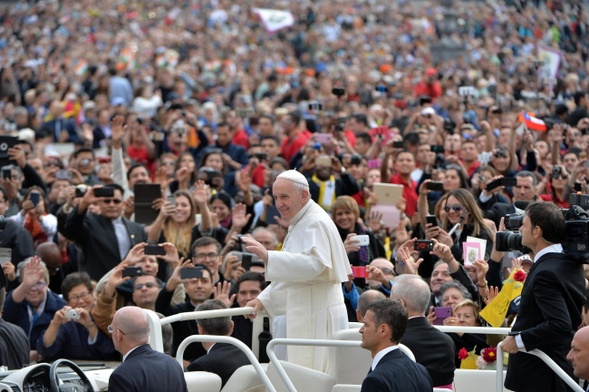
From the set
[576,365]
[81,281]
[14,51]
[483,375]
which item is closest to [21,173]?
[81,281]

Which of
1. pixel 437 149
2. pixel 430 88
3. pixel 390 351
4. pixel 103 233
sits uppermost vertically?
pixel 430 88

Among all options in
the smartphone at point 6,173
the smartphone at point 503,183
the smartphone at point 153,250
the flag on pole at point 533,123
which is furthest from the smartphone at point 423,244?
the smartphone at point 6,173

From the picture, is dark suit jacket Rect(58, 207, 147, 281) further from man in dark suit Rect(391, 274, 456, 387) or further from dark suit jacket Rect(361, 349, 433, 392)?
dark suit jacket Rect(361, 349, 433, 392)

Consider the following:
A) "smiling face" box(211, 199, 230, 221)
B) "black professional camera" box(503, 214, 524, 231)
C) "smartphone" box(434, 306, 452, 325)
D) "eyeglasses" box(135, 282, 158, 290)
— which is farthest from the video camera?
"smiling face" box(211, 199, 230, 221)

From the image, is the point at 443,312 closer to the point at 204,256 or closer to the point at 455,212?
the point at 455,212

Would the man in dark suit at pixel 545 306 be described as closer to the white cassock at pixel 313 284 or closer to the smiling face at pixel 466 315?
the white cassock at pixel 313 284

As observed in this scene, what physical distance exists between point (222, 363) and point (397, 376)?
7.33ft

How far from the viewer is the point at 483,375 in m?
8.55

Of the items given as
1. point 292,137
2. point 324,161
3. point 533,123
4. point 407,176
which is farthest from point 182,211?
point 533,123

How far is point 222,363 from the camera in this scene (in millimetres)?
8930

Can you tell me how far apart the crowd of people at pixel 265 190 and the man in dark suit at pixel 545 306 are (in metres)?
0.18

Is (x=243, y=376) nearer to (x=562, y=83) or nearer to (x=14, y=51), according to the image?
(x=562, y=83)

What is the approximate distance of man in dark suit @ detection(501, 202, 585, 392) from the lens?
7.40 metres

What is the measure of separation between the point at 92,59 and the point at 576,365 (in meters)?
25.1
